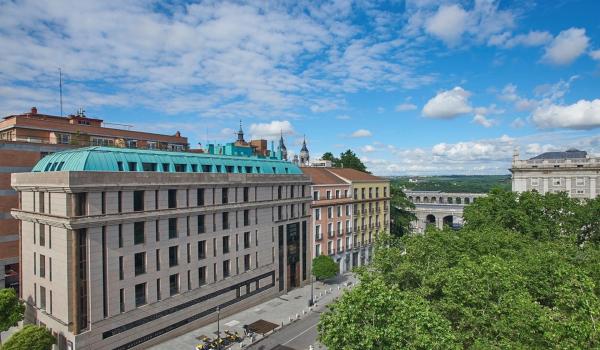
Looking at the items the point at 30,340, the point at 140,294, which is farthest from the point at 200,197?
the point at 30,340

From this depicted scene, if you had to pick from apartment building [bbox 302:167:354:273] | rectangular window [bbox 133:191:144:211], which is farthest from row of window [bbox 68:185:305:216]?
apartment building [bbox 302:167:354:273]

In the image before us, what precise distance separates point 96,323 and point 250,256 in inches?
759

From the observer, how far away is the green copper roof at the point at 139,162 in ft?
110

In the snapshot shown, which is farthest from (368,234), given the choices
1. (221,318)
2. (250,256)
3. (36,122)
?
(36,122)

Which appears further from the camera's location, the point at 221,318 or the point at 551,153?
the point at 551,153

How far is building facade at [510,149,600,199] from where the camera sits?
6594 centimetres

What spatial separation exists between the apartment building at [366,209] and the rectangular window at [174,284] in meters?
35.6

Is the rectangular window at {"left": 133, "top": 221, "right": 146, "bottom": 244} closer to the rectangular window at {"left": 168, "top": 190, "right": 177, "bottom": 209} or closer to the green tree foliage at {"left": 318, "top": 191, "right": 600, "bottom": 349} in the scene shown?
the rectangular window at {"left": 168, "top": 190, "right": 177, "bottom": 209}

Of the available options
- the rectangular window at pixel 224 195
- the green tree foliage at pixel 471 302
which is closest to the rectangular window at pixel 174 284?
the rectangular window at pixel 224 195

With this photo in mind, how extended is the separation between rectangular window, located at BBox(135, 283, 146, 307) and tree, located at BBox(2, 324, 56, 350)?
693 centimetres

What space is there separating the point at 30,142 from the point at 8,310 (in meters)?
21.7

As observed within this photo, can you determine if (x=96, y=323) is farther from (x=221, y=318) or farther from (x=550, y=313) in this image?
(x=550, y=313)

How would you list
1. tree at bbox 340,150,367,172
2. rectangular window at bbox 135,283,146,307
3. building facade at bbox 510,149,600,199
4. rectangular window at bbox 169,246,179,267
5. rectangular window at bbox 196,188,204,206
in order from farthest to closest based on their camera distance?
tree at bbox 340,150,367,172, building facade at bbox 510,149,600,199, rectangular window at bbox 196,188,204,206, rectangular window at bbox 169,246,179,267, rectangular window at bbox 135,283,146,307

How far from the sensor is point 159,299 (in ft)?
120
